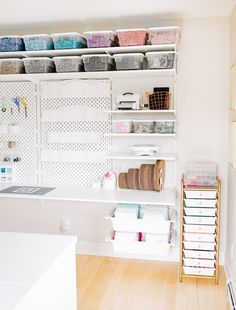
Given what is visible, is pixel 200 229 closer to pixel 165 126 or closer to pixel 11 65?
pixel 165 126

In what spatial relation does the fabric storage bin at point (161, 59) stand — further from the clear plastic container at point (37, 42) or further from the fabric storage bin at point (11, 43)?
the fabric storage bin at point (11, 43)

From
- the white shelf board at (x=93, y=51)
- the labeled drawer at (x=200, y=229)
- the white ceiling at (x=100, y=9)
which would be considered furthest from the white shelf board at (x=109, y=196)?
the white ceiling at (x=100, y=9)

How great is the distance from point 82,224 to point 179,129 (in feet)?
4.58

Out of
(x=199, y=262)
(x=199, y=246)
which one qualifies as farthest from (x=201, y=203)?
(x=199, y=262)

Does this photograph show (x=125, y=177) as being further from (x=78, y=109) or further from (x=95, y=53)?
(x=95, y=53)

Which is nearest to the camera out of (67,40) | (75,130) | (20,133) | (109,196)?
(67,40)

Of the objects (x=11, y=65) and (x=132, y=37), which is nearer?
(x=132, y=37)

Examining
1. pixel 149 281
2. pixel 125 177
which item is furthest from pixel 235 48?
pixel 149 281

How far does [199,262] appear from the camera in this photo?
3166mm

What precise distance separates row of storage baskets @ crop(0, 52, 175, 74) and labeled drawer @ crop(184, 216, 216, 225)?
4.28ft

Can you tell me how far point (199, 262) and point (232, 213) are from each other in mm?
522

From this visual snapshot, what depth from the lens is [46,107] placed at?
3.67 m

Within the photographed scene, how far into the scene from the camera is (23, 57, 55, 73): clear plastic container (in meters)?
3.23

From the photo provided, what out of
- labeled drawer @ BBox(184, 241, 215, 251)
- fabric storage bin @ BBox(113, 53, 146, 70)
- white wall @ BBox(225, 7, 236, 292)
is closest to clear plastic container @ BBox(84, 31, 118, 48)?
fabric storage bin @ BBox(113, 53, 146, 70)
